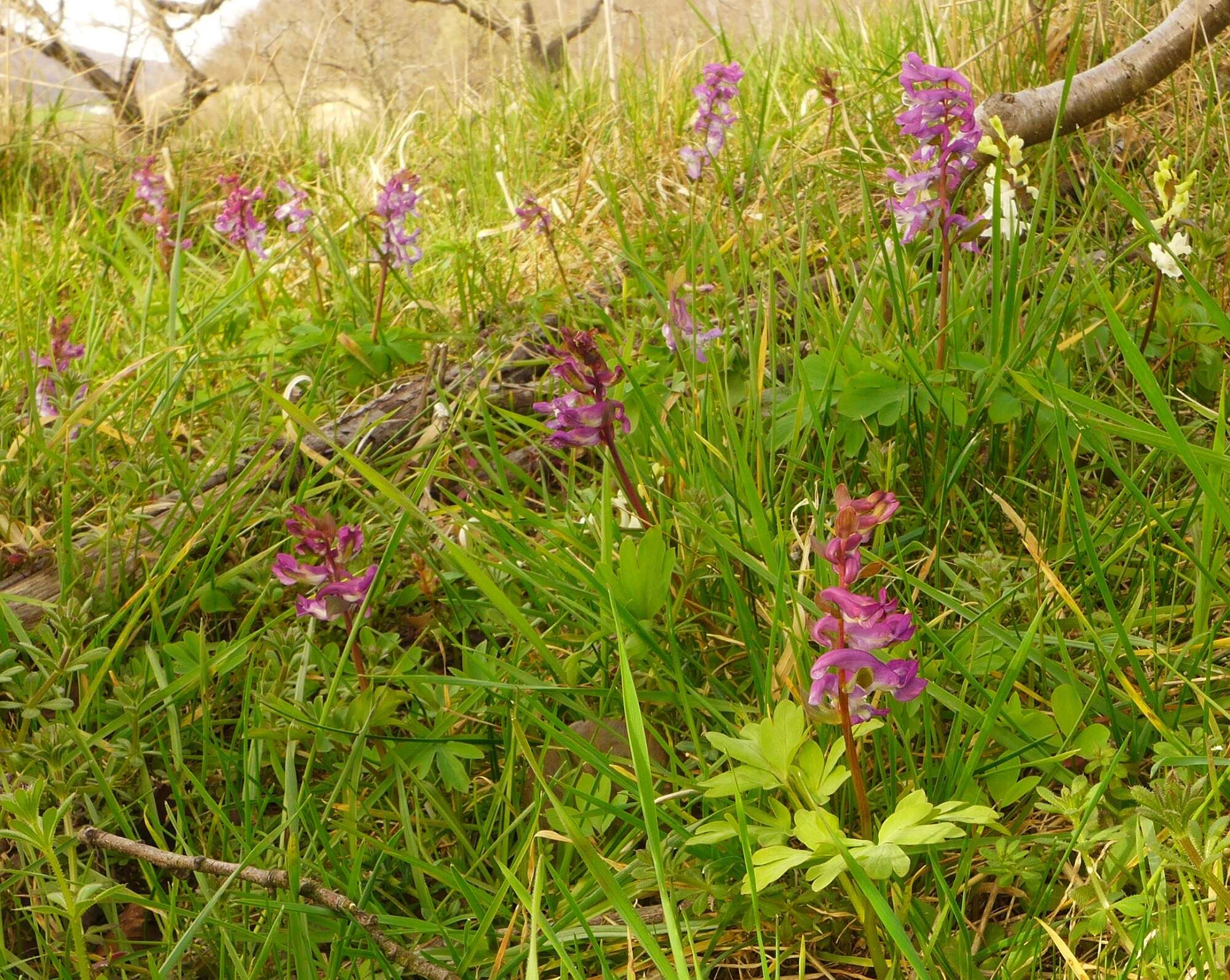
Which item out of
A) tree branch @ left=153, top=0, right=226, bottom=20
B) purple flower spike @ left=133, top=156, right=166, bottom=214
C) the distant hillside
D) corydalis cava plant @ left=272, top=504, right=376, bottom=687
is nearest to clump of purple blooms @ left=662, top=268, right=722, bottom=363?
corydalis cava plant @ left=272, top=504, right=376, bottom=687

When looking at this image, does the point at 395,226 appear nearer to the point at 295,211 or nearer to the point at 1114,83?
the point at 295,211

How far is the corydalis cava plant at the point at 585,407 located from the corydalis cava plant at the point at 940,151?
56 centimetres

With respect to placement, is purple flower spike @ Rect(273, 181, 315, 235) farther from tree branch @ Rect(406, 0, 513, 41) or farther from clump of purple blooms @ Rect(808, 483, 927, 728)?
tree branch @ Rect(406, 0, 513, 41)

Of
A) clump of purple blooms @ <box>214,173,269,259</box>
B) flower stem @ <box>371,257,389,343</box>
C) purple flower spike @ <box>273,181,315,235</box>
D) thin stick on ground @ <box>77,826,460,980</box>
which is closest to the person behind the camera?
thin stick on ground @ <box>77,826,460,980</box>

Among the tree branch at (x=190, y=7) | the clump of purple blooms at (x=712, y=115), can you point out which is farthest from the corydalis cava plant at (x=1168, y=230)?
the tree branch at (x=190, y=7)

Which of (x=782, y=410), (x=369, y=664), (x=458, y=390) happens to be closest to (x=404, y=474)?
(x=458, y=390)

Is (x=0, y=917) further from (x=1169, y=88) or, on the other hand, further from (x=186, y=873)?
(x=1169, y=88)

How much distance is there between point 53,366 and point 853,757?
1949mm

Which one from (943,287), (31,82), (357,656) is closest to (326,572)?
(357,656)

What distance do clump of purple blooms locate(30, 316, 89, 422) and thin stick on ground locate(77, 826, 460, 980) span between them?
1266 millimetres

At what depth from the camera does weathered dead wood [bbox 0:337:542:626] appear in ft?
5.59

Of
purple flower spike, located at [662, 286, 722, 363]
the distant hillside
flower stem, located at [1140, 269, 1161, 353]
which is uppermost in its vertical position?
the distant hillside

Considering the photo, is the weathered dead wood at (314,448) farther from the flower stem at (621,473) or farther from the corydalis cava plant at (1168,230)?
the corydalis cava plant at (1168,230)

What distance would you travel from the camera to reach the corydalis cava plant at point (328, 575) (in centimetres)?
136
